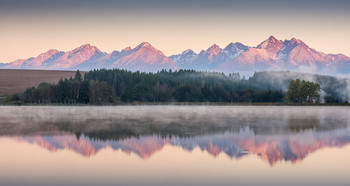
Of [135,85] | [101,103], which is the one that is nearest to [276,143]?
[101,103]

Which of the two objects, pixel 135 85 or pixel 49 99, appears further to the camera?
pixel 135 85

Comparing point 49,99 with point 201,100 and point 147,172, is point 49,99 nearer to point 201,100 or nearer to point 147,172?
point 201,100

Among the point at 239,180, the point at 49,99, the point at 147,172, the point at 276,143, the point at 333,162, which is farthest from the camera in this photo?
the point at 49,99

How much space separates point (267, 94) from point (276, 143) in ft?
543

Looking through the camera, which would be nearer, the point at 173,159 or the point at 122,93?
the point at 173,159

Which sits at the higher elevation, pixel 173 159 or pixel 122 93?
pixel 122 93

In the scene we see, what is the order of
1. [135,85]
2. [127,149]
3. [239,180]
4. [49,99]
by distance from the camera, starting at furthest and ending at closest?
[135,85] < [49,99] < [127,149] < [239,180]

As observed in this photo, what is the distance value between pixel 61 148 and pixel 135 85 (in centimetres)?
15582

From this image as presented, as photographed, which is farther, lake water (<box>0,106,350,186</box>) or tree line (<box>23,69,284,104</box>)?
tree line (<box>23,69,284,104</box>)

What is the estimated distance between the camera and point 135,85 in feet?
602

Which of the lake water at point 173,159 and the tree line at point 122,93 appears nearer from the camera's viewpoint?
the lake water at point 173,159

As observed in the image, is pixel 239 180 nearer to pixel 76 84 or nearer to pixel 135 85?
pixel 76 84

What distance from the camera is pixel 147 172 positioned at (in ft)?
66.9

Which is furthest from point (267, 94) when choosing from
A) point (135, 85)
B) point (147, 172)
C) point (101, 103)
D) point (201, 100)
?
point (147, 172)
